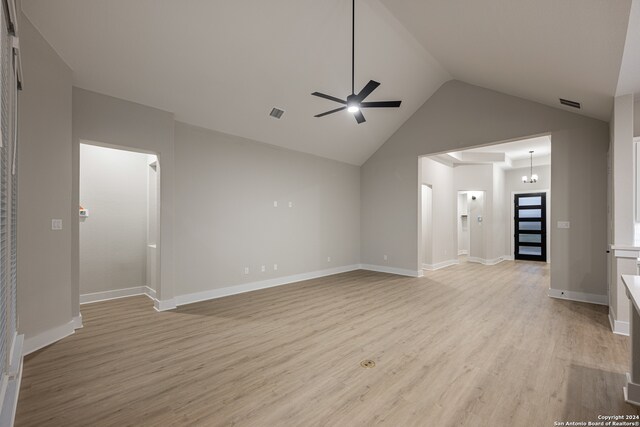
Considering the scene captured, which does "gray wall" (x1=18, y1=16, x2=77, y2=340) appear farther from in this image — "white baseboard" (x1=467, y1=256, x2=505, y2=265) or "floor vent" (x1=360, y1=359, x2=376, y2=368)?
"white baseboard" (x1=467, y1=256, x2=505, y2=265)

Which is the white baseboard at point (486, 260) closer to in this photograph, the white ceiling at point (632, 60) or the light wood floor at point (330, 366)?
the light wood floor at point (330, 366)

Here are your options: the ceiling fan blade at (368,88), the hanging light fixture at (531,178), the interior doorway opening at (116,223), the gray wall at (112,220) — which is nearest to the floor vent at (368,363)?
the ceiling fan blade at (368,88)

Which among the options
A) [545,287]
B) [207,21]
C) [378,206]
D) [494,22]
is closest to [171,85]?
[207,21]

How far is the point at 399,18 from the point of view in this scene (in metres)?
4.16

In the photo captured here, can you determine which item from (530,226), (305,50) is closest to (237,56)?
(305,50)

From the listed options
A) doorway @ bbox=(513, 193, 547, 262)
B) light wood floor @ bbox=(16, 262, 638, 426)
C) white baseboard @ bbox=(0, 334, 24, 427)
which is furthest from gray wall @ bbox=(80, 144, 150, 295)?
doorway @ bbox=(513, 193, 547, 262)

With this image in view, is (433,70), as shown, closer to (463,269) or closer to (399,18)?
(399,18)

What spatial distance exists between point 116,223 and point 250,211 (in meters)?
2.39

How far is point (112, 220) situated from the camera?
17.3 ft

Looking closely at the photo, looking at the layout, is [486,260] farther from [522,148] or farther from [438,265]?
[522,148]

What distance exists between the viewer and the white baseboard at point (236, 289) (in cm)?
454

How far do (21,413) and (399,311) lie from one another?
4078 mm

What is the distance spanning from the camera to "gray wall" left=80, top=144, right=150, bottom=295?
16.4 ft

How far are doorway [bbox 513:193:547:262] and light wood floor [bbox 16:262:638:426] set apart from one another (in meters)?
5.85
